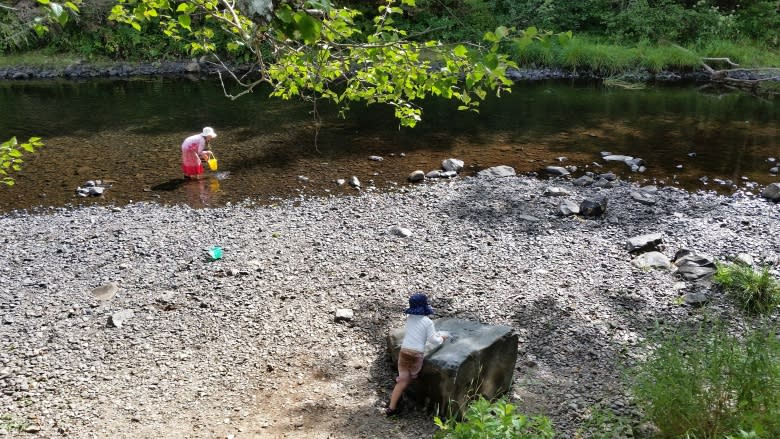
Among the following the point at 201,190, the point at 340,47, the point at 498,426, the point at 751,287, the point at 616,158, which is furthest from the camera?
the point at 616,158

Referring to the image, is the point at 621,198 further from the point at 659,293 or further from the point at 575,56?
the point at 575,56

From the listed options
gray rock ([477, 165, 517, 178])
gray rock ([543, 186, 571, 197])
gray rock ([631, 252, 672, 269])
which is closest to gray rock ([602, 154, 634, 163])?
gray rock ([477, 165, 517, 178])

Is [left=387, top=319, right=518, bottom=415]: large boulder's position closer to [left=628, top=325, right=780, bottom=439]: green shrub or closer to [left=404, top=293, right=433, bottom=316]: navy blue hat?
[left=404, top=293, right=433, bottom=316]: navy blue hat

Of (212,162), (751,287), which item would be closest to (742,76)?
(751,287)

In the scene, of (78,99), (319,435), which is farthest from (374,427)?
(78,99)

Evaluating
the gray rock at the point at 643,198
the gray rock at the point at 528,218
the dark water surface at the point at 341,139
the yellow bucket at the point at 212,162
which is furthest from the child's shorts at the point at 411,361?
the yellow bucket at the point at 212,162

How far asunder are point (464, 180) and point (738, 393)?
8.97 m

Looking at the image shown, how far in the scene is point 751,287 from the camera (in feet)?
25.0

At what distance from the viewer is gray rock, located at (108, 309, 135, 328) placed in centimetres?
716

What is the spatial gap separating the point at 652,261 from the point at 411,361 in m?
4.93

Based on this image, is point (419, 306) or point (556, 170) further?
point (556, 170)

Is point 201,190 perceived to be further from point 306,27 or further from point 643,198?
point 306,27

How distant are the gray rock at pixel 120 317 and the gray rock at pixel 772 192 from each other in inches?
476

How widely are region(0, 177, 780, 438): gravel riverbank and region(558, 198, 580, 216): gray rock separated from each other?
209 mm
